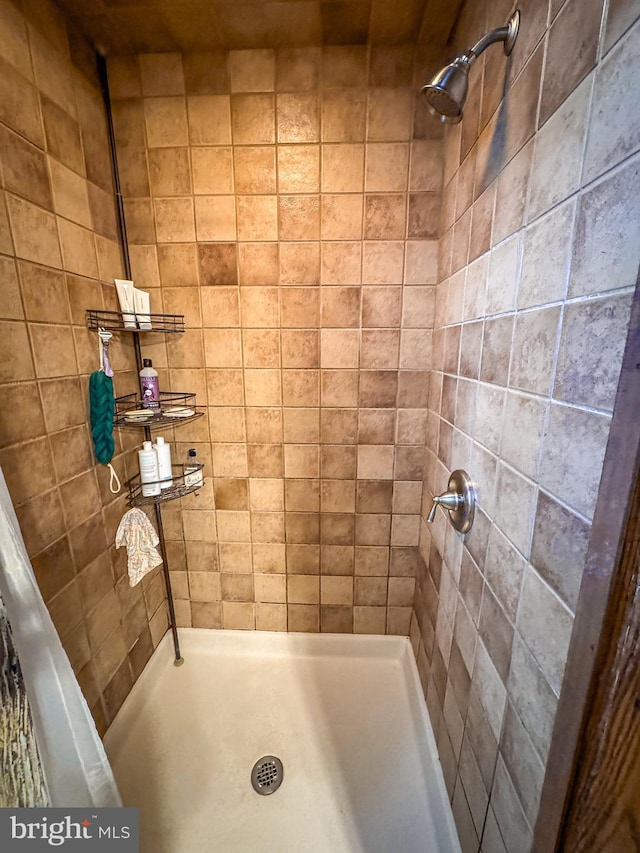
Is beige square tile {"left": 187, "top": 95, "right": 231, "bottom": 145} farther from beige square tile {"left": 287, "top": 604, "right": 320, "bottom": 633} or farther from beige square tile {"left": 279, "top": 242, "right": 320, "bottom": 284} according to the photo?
beige square tile {"left": 287, "top": 604, "right": 320, "bottom": 633}

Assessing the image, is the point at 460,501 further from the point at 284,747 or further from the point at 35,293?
the point at 35,293

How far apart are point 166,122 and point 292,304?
2.42ft

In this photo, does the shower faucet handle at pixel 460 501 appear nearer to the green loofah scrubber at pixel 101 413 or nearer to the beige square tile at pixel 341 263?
the beige square tile at pixel 341 263

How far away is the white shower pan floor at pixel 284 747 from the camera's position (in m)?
0.94

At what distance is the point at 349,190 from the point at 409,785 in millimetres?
1996

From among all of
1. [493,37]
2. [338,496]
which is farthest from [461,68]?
[338,496]

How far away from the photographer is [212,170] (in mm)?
1128

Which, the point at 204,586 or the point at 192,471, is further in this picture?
the point at 204,586

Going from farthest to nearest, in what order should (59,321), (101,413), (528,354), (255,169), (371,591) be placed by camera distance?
1. (371,591)
2. (255,169)
3. (101,413)
4. (59,321)
5. (528,354)

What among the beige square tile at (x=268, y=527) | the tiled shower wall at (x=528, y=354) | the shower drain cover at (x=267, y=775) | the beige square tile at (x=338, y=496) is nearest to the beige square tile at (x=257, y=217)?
the tiled shower wall at (x=528, y=354)

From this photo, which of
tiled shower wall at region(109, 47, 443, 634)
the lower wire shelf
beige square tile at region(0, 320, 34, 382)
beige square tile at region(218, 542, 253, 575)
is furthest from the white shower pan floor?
beige square tile at region(0, 320, 34, 382)

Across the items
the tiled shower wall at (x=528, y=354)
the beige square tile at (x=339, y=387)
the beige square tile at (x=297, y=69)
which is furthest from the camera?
the beige square tile at (x=339, y=387)

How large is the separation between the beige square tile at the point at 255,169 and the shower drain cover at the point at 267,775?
78.2 inches

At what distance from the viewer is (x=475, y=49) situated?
2.10 ft
